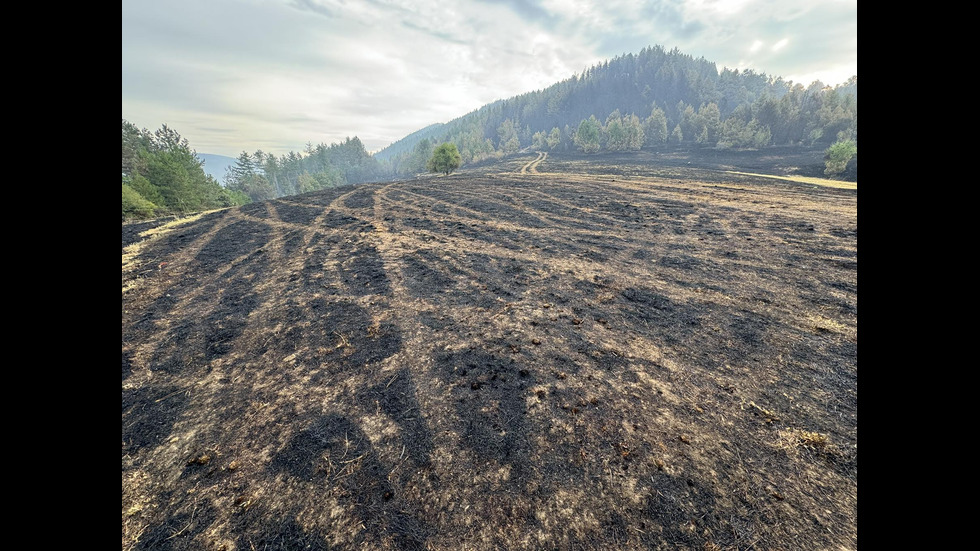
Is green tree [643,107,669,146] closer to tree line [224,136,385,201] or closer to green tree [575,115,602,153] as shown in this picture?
green tree [575,115,602,153]

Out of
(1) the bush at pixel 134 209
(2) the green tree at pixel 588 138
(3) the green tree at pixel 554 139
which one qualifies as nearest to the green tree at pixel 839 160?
(2) the green tree at pixel 588 138

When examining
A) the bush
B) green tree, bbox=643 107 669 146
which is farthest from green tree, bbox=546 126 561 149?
the bush

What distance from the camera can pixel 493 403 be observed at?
505 cm

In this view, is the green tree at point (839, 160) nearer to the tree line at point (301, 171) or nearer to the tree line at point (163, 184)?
the tree line at point (163, 184)

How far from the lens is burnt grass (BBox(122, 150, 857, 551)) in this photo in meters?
3.55

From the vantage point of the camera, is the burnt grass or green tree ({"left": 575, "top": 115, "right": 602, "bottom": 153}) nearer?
the burnt grass

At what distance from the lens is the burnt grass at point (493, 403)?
355cm

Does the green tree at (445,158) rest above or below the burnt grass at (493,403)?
above

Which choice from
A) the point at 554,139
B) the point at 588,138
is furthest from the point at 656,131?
the point at 554,139

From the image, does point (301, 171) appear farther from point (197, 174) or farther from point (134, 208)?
point (134, 208)

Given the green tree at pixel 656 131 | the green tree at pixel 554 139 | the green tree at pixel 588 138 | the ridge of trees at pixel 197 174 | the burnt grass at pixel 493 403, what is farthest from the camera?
the green tree at pixel 554 139
